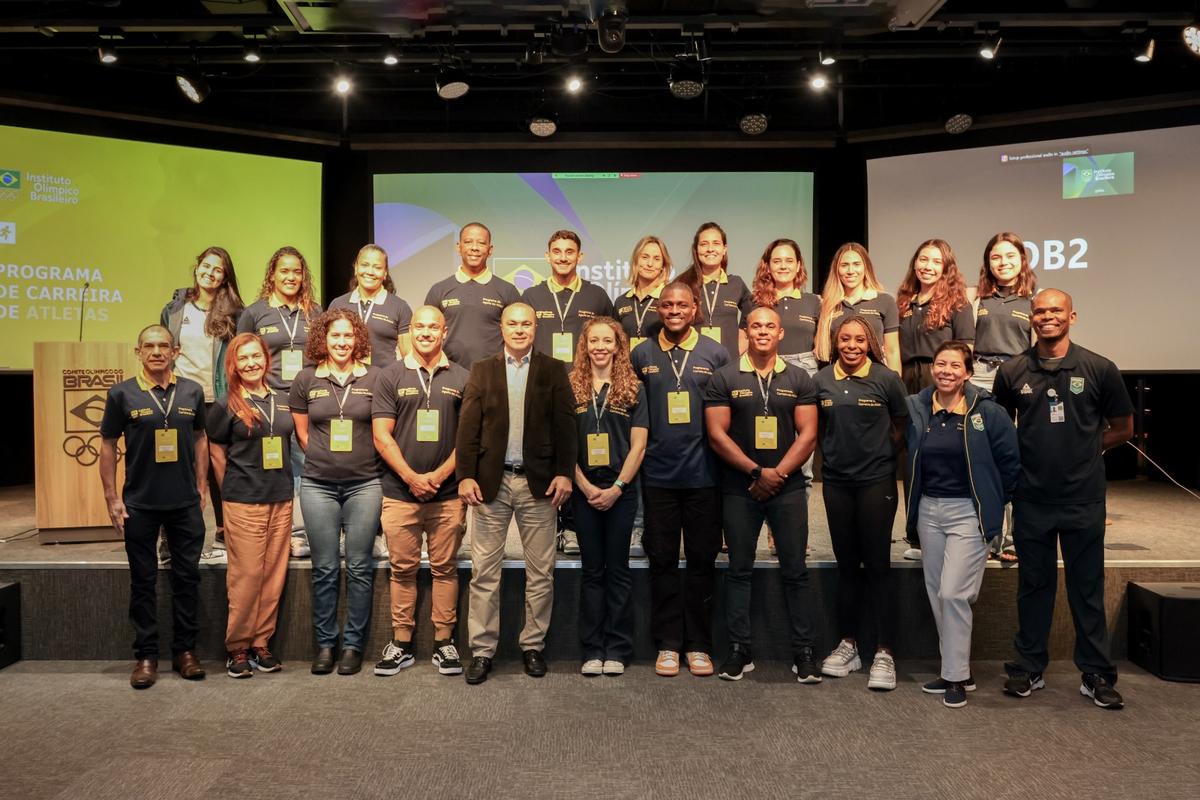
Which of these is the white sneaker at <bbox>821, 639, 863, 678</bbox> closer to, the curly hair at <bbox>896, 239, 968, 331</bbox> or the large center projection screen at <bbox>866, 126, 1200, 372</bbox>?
the curly hair at <bbox>896, 239, 968, 331</bbox>

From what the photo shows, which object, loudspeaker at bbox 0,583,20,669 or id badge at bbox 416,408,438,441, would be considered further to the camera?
loudspeaker at bbox 0,583,20,669

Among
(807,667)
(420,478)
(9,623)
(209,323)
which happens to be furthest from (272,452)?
(807,667)

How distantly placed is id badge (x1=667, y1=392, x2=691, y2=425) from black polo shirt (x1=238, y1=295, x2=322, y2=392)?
1.85 m

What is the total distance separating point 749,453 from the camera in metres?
4.11

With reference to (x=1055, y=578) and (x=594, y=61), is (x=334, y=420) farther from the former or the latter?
(x=594, y=61)

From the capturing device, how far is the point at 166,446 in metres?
4.02

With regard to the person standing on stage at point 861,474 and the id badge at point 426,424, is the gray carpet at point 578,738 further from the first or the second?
the id badge at point 426,424

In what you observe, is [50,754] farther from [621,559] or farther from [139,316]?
[139,316]

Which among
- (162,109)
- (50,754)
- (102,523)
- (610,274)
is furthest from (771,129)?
(50,754)

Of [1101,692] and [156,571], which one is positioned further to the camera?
[156,571]

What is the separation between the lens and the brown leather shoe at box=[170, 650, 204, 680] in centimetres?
412

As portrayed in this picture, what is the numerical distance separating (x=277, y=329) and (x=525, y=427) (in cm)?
149

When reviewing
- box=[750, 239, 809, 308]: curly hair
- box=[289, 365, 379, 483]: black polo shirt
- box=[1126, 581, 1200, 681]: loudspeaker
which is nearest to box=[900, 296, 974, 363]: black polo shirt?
box=[750, 239, 809, 308]: curly hair

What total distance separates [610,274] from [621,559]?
12.9ft
